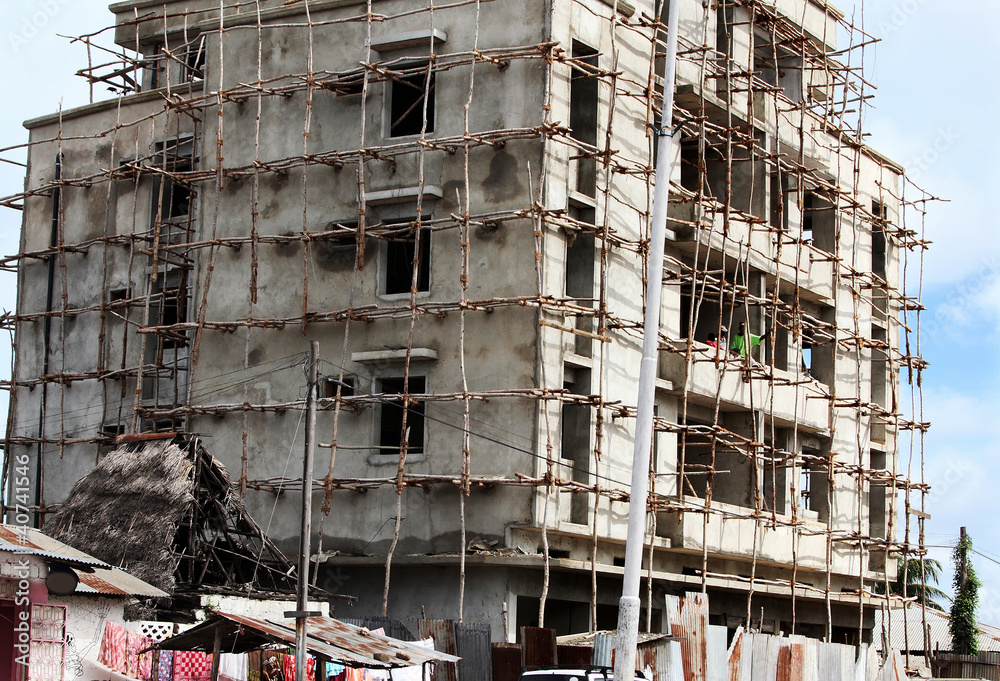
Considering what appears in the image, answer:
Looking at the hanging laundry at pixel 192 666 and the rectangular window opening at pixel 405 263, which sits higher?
the rectangular window opening at pixel 405 263

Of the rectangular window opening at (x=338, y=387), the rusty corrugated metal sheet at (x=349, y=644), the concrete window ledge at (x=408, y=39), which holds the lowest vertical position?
the rusty corrugated metal sheet at (x=349, y=644)

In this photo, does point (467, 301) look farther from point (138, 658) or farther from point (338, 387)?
point (138, 658)

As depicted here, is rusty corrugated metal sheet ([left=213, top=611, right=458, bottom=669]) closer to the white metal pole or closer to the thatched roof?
the white metal pole

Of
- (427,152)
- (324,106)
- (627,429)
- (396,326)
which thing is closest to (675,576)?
(627,429)

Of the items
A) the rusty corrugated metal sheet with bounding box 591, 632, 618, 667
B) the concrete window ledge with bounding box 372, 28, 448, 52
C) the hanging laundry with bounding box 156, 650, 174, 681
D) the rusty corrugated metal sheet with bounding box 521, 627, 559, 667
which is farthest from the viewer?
the concrete window ledge with bounding box 372, 28, 448, 52

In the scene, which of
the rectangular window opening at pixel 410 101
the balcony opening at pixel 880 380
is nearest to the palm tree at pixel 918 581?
the balcony opening at pixel 880 380

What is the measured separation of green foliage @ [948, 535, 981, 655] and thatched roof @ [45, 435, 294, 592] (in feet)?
86.3

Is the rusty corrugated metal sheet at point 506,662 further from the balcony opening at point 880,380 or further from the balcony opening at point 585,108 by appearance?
the balcony opening at point 880,380

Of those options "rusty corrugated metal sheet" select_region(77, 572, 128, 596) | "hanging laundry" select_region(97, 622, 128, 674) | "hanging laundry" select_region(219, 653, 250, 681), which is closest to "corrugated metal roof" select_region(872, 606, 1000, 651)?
"hanging laundry" select_region(219, 653, 250, 681)

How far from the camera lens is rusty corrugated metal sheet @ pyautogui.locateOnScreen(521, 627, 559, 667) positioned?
750 inches

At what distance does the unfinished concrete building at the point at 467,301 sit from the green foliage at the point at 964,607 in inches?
396

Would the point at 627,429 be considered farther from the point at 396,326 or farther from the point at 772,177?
the point at 772,177

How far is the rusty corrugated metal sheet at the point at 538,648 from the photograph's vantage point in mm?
19062

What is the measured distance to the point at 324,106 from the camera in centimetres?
2733
